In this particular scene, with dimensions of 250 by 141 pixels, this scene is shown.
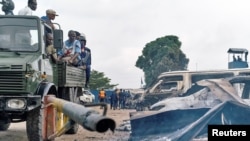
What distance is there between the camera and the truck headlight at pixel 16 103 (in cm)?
728

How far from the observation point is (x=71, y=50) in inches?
397

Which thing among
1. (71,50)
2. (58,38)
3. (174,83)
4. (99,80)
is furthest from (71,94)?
(99,80)

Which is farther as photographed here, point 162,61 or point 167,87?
point 162,61

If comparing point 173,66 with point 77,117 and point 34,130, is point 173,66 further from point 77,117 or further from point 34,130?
point 77,117

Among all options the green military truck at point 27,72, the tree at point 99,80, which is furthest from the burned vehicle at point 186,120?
the tree at point 99,80

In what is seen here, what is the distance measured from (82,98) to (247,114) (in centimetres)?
404

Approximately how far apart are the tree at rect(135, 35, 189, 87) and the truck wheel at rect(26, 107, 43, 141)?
37.0 m

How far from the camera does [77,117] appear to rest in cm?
440

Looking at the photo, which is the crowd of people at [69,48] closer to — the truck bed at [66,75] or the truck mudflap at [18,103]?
the truck bed at [66,75]

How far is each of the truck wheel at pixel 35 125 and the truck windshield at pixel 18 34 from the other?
120 cm

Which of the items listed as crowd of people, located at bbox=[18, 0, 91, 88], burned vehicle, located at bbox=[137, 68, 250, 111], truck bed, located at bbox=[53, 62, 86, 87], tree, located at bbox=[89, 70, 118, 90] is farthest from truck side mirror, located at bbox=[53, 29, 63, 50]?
tree, located at bbox=[89, 70, 118, 90]

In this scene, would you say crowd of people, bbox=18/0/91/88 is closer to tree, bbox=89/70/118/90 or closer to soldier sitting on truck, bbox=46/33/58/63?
soldier sitting on truck, bbox=46/33/58/63

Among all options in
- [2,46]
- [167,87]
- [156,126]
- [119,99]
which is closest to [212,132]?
[156,126]

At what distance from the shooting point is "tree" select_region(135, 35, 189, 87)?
46625 millimetres
